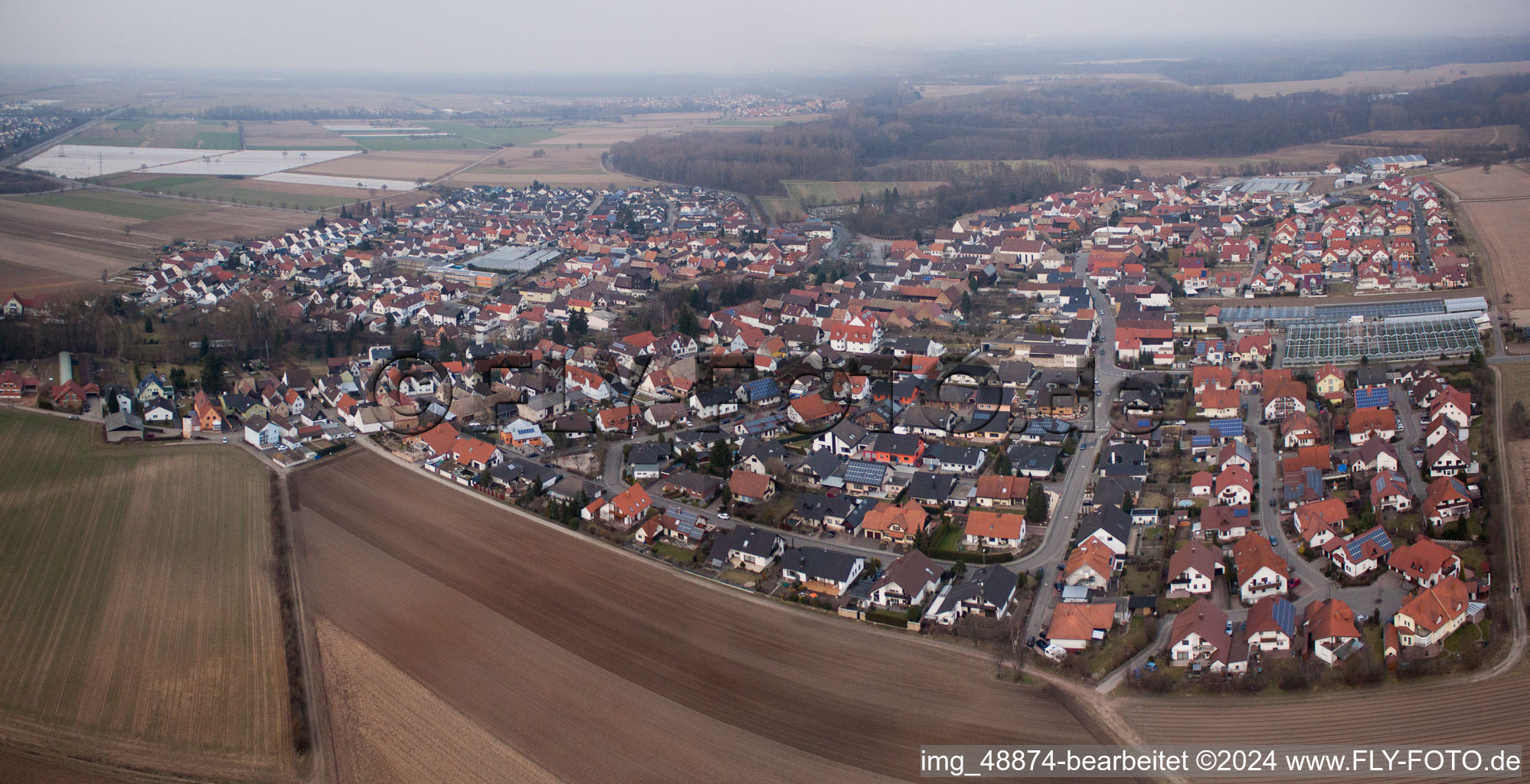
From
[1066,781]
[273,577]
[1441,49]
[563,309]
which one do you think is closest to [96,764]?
[273,577]

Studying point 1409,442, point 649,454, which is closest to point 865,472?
point 649,454

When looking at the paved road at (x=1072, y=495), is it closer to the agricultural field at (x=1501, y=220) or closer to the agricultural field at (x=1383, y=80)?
the agricultural field at (x=1501, y=220)

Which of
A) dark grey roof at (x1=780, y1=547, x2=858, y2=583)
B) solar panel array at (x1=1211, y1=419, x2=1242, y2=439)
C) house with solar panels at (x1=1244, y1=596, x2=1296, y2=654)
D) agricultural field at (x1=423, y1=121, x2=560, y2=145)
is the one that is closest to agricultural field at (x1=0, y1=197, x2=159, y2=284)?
dark grey roof at (x1=780, y1=547, x2=858, y2=583)

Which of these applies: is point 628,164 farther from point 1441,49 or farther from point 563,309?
point 1441,49

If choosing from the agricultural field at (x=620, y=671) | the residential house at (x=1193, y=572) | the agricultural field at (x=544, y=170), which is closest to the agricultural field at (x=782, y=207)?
the agricultural field at (x=544, y=170)

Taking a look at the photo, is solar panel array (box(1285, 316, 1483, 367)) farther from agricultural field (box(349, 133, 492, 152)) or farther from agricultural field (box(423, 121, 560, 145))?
agricultural field (box(423, 121, 560, 145))

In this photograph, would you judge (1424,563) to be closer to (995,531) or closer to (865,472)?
(995,531)
